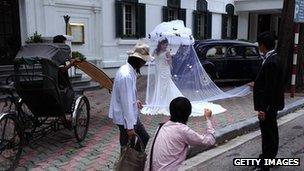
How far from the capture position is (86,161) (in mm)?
5656

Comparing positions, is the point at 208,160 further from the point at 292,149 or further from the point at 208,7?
the point at 208,7

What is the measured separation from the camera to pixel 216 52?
13148mm

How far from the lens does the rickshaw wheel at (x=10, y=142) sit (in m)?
5.00

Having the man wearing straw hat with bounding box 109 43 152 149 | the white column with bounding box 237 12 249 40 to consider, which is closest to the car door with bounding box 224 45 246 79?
the man wearing straw hat with bounding box 109 43 152 149

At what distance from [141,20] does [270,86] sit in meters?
11.4

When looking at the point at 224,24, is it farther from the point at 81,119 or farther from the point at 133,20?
the point at 81,119

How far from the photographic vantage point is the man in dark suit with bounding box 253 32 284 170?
195 inches

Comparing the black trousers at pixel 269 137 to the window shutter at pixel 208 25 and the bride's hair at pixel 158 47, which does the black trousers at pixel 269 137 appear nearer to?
the bride's hair at pixel 158 47

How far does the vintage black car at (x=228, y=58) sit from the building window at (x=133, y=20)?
3546mm

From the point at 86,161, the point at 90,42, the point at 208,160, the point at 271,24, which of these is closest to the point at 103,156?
the point at 86,161

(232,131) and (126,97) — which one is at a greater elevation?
(126,97)

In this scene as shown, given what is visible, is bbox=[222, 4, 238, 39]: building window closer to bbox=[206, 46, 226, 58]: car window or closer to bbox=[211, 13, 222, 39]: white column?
bbox=[211, 13, 222, 39]: white column

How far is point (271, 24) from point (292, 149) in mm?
21439

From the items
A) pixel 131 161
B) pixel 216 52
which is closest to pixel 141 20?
pixel 216 52
